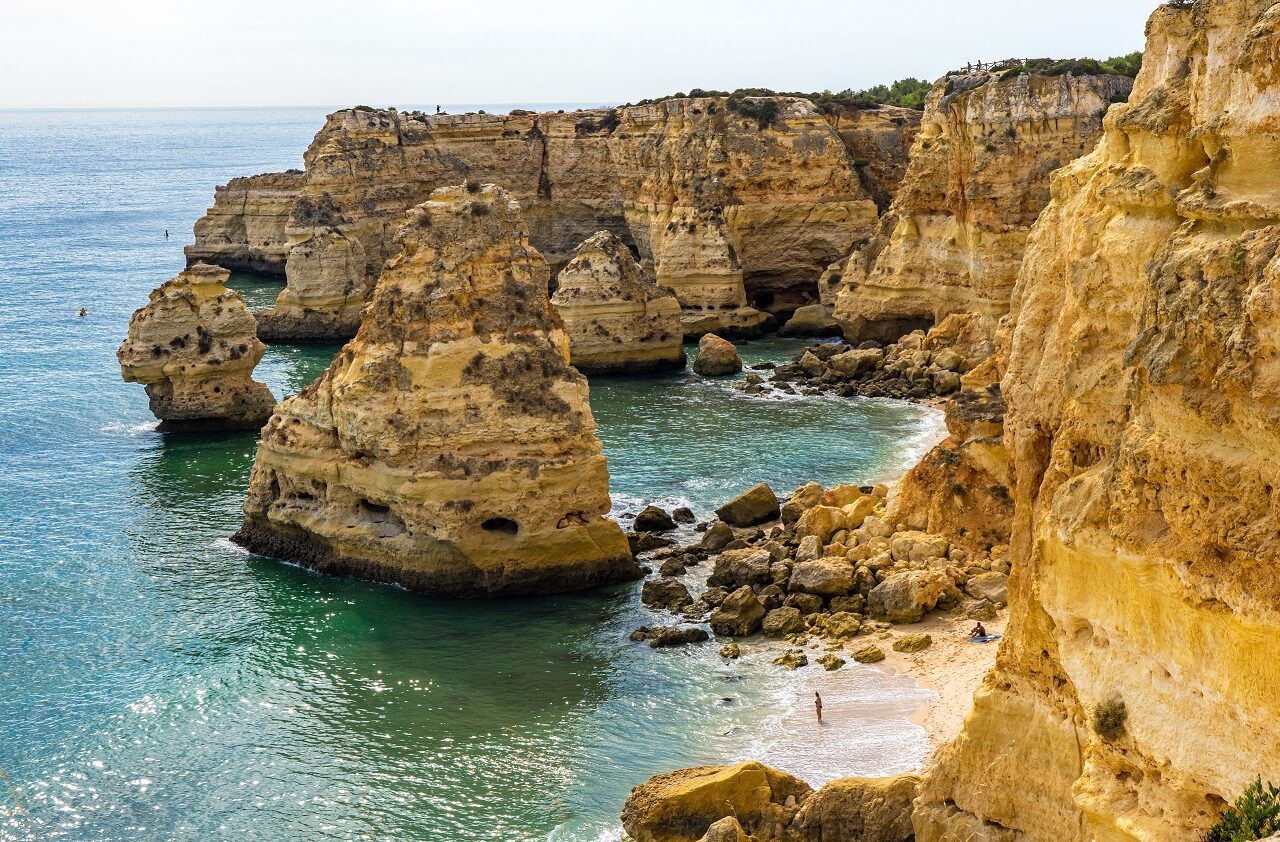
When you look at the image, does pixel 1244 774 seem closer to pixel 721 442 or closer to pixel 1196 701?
pixel 1196 701

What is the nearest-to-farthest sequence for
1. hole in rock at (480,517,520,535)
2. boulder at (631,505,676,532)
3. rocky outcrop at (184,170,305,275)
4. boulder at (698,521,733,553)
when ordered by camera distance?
hole in rock at (480,517,520,535)
boulder at (698,521,733,553)
boulder at (631,505,676,532)
rocky outcrop at (184,170,305,275)

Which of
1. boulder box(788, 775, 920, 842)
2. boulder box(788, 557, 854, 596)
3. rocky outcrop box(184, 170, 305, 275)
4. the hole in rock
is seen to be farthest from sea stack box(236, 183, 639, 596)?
rocky outcrop box(184, 170, 305, 275)

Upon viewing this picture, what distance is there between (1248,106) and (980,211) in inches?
1494

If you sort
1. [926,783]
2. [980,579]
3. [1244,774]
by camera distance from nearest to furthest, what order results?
1. [1244,774]
2. [926,783]
3. [980,579]

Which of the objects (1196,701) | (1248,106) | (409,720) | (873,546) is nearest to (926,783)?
(1196,701)

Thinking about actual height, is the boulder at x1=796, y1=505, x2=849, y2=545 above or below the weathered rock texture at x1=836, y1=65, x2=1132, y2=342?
below

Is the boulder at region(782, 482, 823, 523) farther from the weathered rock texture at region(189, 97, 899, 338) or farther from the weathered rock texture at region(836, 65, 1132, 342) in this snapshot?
the weathered rock texture at region(189, 97, 899, 338)

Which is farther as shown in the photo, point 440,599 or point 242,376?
point 242,376

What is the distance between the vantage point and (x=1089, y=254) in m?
15.5

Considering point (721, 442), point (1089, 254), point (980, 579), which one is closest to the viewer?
point (1089, 254)

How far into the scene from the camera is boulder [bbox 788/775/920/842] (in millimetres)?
18516

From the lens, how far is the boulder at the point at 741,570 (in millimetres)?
30781

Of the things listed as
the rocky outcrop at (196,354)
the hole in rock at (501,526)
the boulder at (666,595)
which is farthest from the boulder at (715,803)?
the rocky outcrop at (196,354)

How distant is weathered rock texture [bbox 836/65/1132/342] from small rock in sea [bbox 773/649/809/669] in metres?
24.3
